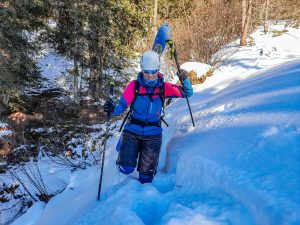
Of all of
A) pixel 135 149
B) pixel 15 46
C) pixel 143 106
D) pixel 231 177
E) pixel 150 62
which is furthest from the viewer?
pixel 15 46

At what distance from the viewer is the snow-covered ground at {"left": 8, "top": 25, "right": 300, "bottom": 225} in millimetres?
2477

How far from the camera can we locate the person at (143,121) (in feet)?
13.9

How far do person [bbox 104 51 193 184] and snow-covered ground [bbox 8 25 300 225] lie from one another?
0.21m

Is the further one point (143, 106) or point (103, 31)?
point (103, 31)

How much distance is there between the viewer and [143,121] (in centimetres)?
431

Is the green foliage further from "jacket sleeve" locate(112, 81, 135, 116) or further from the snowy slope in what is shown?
the snowy slope

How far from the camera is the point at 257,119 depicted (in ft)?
11.9

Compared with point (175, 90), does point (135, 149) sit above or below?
below

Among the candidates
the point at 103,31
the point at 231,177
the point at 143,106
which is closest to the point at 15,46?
the point at 103,31

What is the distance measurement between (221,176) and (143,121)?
1.67 metres

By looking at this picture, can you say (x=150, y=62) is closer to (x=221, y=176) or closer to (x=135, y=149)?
(x=135, y=149)

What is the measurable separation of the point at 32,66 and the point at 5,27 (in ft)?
7.14

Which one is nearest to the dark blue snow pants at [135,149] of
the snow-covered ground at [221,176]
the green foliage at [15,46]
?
the snow-covered ground at [221,176]

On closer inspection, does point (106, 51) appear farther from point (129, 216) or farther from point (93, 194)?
point (129, 216)
